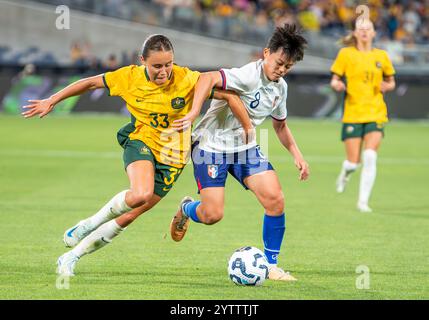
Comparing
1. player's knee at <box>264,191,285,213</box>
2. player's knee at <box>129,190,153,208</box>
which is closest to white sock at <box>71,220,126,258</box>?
player's knee at <box>129,190,153,208</box>

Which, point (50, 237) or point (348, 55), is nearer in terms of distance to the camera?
point (50, 237)

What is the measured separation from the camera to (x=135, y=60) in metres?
30.5

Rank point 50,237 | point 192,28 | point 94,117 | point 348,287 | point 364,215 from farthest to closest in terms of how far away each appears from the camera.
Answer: point 192,28 < point 94,117 < point 364,215 < point 50,237 < point 348,287

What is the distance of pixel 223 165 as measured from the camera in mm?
8398

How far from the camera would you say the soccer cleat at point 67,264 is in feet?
25.8

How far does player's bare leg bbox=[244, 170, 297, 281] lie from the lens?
8125mm

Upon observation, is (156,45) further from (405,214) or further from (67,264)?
(405,214)

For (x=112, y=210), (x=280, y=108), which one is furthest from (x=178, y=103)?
(x=112, y=210)

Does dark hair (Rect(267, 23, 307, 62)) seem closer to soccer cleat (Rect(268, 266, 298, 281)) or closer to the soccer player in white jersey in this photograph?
the soccer player in white jersey

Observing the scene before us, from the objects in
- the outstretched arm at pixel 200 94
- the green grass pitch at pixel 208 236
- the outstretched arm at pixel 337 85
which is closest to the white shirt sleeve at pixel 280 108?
the outstretched arm at pixel 200 94

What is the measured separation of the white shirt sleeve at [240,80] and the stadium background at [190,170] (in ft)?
5.19

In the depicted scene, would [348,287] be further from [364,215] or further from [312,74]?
[312,74]
